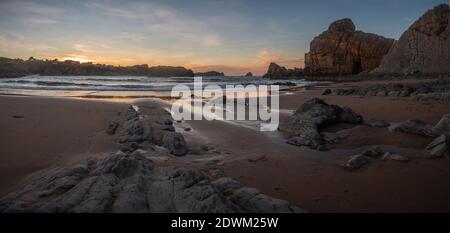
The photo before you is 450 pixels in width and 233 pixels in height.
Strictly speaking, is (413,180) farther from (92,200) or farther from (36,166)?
(36,166)

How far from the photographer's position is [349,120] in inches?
306

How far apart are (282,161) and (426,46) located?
48.3m

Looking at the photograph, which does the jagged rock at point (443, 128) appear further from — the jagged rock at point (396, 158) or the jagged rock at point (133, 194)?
the jagged rock at point (133, 194)

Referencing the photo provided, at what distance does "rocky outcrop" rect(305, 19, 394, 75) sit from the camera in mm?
66438

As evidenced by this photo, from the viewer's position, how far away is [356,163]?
462 centimetres

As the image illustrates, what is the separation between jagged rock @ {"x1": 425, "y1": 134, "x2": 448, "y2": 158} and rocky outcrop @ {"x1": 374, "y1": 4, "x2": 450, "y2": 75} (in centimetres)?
4088

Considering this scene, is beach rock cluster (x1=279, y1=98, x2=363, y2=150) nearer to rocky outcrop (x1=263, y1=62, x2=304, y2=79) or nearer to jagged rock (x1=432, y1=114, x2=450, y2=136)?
jagged rock (x1=432, y1=114, x2=450, y2=136)

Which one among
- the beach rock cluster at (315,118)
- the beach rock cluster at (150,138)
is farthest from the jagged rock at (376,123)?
the beach rock cluster at (150,138)

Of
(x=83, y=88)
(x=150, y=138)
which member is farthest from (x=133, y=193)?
(x=83, y=88)

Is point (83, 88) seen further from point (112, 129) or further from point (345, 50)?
point (345, 50)

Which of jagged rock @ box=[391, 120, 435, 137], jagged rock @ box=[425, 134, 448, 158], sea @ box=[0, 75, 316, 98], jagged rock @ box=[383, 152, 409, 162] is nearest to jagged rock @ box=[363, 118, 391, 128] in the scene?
jagged rock @ box=[391, 120, 435, 137]

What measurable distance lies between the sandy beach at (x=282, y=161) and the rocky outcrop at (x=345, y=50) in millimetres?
64518
